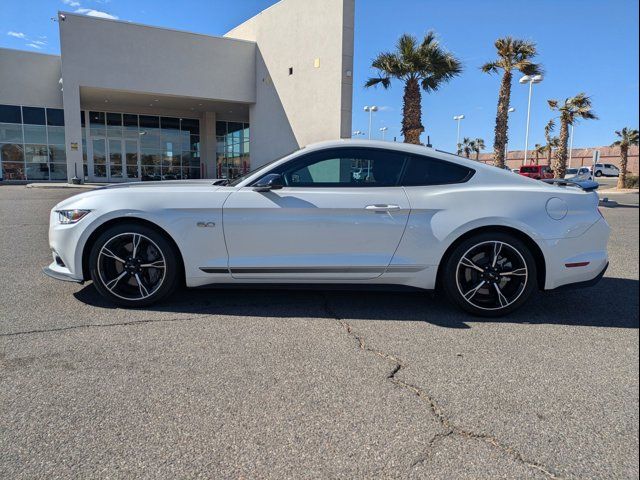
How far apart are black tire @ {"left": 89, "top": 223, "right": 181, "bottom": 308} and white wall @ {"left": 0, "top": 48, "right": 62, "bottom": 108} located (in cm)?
3088

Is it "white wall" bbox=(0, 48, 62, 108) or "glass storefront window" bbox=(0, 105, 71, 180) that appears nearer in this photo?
"white wall" bbox=(0, 48, 62, 108)

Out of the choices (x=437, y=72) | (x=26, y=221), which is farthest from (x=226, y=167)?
(x=26, y=221)

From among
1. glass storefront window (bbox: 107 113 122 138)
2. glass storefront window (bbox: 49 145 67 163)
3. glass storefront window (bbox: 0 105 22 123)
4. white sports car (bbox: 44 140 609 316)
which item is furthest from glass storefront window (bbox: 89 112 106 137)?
white sports car (bbox: 44 140 609 316)

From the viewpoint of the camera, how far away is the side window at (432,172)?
4.21 metres

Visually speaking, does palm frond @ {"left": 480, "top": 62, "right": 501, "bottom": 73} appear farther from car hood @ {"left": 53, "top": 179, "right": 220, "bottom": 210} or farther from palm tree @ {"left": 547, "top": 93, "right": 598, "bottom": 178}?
car hood @ {"left": 53, "top": 179, "right": 220, "bottom": 210}

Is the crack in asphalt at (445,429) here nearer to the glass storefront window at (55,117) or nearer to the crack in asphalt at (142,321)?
the crack in asphalt at (142,321)

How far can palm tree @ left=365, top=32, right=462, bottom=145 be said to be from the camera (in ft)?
65.0

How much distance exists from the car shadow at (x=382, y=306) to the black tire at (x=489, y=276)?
0.15 meters

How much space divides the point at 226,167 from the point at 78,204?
31.8 m

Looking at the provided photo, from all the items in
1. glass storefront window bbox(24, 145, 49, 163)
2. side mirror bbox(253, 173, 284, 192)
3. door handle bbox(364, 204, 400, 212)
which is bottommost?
door handle bbox(364, 204, 400, 212)

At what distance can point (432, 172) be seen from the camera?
4.24m

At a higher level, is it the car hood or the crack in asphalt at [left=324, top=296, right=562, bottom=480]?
the car hood

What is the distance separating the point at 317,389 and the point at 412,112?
19.5 metres

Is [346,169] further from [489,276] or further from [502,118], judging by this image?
[502,118]
